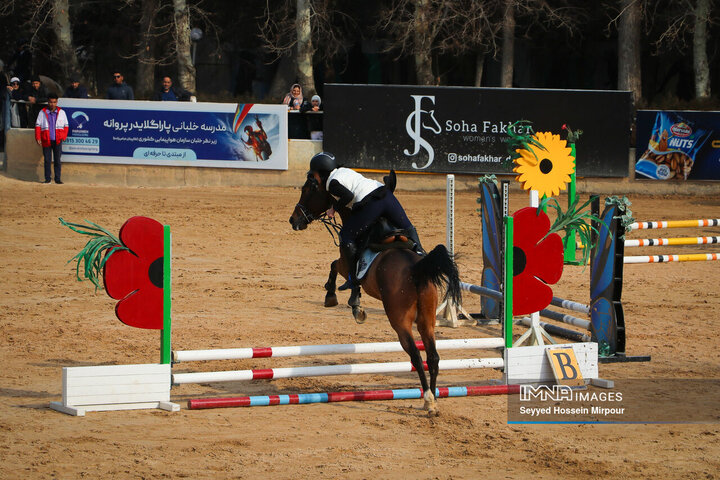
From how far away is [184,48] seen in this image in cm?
2442

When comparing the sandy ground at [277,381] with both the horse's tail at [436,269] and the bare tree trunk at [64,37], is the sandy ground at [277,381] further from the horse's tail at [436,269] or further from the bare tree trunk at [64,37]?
the bare tree trunk at [64,37]

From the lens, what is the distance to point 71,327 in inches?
396

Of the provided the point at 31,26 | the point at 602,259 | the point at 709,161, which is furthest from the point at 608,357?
the point at 31,26

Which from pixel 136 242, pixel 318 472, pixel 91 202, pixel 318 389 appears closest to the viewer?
pixel 318 472

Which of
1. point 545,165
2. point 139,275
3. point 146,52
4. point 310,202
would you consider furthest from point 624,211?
point 146,52

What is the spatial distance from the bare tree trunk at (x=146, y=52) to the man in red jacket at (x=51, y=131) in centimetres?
384

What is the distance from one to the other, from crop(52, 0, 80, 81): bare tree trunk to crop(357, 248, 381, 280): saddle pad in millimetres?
18992

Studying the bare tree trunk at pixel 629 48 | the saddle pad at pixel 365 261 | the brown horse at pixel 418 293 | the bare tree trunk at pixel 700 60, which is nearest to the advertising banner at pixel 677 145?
the bare tree trunk at pixel 629 48

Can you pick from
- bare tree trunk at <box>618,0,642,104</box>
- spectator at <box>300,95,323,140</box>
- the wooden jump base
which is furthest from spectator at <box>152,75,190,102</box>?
the wooden jump base

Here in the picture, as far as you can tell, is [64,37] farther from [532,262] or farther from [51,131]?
[532,262]

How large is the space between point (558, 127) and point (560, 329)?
11.4 meters

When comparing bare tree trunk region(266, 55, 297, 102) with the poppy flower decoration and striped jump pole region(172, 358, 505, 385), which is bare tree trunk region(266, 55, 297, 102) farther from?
striped jump pole region(172, 358, 505, 385)

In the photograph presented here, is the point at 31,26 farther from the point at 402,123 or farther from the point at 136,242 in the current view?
the point at 136,242

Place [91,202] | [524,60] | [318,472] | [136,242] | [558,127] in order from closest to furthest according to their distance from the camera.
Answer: [318,472]
[136,242]
[91,202]
[558,127]
[524,60]
